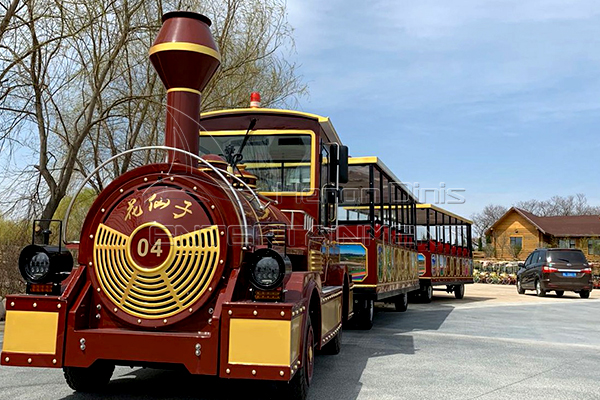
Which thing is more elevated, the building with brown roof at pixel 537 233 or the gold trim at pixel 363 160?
the building with brown roof at pixel 537 233

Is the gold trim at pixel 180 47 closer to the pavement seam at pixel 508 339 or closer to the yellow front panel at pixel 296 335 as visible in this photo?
the yellow front panel at pixel 296 335

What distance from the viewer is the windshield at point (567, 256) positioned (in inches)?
794

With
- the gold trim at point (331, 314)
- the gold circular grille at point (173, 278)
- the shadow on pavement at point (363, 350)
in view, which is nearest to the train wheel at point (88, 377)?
the gold circular grille at point (173, 278)

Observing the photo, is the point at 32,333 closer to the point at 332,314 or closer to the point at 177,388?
the point at 177,388

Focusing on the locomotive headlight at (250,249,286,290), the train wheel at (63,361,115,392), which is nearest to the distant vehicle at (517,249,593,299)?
the train wheel at (63,361,115,392)

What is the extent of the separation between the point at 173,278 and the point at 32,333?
1.09m

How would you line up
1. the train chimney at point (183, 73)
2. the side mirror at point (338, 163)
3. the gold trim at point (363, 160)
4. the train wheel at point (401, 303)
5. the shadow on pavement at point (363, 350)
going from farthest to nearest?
the train wheel at point (401, 303), the gold trim at point (363, 160), the side mirror at point (338, 163), the shadow on pavement at point (363, 350), the train chimney at point (183, 73)

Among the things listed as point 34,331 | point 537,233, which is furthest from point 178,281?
point 537,233

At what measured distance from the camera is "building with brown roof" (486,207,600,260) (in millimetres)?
48531

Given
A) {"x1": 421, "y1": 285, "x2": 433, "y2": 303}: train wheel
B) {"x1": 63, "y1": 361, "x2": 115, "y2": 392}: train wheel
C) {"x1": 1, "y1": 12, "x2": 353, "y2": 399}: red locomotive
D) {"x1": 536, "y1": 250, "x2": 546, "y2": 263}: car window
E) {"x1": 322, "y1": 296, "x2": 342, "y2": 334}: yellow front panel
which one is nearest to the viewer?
{"x1": 1, "y1": 12, "x2": 353, "y2": 399}: red locomotive

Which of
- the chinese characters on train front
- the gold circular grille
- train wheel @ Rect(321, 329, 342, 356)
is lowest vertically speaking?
train wheel @ Rect(321, 329, 342, 356)

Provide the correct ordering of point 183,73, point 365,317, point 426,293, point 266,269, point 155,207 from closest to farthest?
1. point 266,269
2. point 155,207
3. point 183,73
4. point 365,317
5. point 426,293

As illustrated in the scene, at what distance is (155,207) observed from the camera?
4375 millimetres

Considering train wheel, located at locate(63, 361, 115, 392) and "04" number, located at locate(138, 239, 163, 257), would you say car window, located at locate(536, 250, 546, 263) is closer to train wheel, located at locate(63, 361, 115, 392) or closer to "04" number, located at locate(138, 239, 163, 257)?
train wheel, located at locate(63, 361, 115, 392)
